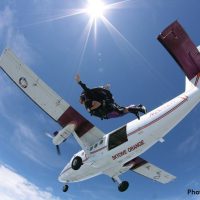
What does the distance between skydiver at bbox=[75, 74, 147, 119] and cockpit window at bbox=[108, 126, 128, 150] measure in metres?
1.38

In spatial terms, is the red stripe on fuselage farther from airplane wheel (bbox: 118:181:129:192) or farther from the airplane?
airplane wheel (bbox: 118:181:129:192)

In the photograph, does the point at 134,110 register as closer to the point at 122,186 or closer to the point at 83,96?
the point at 83,96

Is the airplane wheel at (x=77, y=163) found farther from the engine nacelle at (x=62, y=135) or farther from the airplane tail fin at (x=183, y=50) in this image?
the airplane tail fin at (x=183, y=50)

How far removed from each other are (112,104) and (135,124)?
1786mm

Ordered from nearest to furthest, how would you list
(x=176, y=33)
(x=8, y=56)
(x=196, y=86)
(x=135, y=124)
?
(x=176, y=33), (x=196, y=86), (x=135, y=124), (x=8, y=56)

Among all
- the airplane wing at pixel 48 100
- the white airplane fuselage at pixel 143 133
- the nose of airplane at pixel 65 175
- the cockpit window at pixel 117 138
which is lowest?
the white airplane fuselage at pixel 143 133

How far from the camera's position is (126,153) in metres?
17.6

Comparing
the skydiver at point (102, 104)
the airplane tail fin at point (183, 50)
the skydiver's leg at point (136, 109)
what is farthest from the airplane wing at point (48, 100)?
the airplane tail fin at point (183, 50)

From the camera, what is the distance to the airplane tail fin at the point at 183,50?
14.8 m

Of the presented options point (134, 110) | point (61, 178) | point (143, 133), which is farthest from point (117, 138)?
point (61, 178)

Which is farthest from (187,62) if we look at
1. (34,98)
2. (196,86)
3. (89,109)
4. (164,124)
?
(34,98)

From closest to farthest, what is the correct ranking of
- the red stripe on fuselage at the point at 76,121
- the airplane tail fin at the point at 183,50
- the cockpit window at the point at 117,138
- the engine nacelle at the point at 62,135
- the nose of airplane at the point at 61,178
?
the airplane tail fin at the point at 183,50
the cockpit window at the point at 117,138
the engine nacelle at the point at 62,135
the red stripe on fuselage at the point at 76,121
the nose of airplane at the point at 61,178

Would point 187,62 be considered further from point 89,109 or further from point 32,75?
point 32,75

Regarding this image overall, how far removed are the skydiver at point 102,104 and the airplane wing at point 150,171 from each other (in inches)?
326
